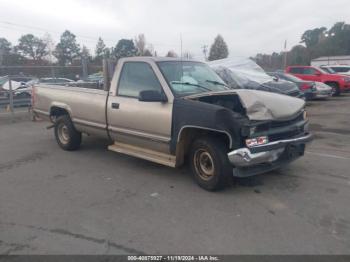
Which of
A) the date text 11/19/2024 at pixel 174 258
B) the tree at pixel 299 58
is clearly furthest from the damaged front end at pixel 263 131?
the tree at pixel 299 58

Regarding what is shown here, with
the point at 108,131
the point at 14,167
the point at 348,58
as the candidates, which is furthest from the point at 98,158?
the point at 348,58

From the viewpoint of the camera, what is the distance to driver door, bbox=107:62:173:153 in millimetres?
5184

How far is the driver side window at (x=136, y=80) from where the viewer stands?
5460mm

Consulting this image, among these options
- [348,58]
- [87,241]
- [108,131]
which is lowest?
[87,241]

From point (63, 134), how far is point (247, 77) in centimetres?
681

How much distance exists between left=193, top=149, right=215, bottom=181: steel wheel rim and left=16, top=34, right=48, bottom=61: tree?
62306mm

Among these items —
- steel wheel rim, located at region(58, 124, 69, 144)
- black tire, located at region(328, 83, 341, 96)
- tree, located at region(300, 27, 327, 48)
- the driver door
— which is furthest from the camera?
tree, located at region(300, 27, 327, 48)

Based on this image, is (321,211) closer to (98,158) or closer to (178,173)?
(178,173)

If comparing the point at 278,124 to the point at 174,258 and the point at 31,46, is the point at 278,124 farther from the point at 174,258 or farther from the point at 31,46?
the point at 31,46

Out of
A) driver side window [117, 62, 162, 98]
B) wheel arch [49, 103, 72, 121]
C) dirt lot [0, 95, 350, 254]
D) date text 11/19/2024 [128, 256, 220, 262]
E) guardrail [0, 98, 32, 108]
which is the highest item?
driver side window [117, 62, 162, 98]

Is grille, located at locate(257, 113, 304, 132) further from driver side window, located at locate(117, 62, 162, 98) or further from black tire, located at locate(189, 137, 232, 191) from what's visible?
driver side window, located at locate(117, 62, 162, 98)

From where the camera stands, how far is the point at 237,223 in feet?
12.7

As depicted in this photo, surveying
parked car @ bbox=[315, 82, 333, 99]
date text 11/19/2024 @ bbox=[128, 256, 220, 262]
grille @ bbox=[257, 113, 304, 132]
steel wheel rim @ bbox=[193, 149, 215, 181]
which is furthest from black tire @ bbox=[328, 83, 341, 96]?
date text 11/19/2024 @ bbox=[128, 256, 220, 262]

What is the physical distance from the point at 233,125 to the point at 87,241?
219 cm
